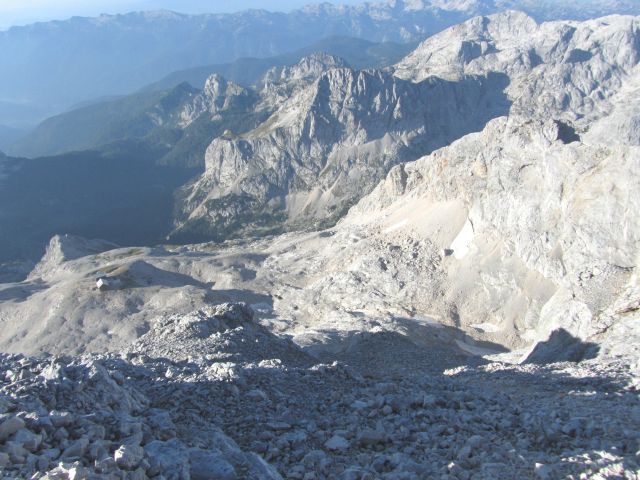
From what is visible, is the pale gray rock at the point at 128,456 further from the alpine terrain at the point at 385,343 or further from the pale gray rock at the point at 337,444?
the pale gray rock at the point at 337,444

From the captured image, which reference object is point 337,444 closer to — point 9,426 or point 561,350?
point 9,426

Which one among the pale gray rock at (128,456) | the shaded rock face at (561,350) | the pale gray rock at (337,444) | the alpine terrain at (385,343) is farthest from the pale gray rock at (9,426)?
the shaded rock face at (561,350)

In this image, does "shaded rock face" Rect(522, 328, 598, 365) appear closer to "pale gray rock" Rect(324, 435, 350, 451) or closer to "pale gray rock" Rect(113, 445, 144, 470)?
"pale gray rock" Rect(324, 435, 350, 451)

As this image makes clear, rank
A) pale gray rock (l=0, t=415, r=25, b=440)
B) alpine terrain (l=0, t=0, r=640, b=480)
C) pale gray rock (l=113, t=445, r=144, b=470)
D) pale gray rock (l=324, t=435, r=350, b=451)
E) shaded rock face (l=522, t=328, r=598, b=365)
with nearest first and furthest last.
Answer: pale gray rock (l=113, t=445, r=144, b=470), pale gray rock (l=0, t=415, r=25, b=440), alpine terrain (l=0, t=0, r=640, b=480), pale gray rock (l=324, t=435, r=350, b=451), shaded rock face (l=522, t=328, r=598, b=365)

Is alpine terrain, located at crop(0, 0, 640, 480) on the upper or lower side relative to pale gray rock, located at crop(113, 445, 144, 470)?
lower

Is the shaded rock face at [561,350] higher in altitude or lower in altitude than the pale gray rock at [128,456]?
lower

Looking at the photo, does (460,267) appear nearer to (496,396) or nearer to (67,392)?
(496,396)

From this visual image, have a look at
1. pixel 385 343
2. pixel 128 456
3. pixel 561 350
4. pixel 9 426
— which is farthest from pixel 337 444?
pixel 561 350

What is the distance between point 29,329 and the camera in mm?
85125

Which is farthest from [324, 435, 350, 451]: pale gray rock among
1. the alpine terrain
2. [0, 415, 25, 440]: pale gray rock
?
[0, 415, 25, 440]: pale gray rock

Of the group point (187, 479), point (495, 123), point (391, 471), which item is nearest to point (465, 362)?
point (391, 471)

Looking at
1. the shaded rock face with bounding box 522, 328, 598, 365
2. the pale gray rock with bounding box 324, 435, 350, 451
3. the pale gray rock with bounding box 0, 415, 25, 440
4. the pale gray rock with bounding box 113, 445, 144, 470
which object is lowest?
the shaded rock face with bounding box 522, 328, 598, 365

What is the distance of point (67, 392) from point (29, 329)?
251 feet

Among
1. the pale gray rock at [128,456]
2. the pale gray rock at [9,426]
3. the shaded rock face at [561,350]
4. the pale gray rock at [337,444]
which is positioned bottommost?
the shaded rock face at [561,350]
